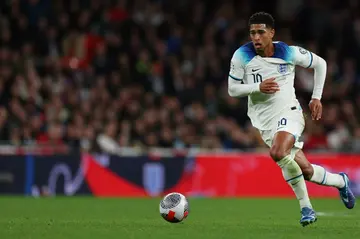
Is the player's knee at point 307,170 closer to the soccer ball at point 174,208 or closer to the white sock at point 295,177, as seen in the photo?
the white sock at point 295,177

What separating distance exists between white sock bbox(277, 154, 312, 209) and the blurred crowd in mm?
8528

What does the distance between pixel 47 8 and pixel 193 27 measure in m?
3.26

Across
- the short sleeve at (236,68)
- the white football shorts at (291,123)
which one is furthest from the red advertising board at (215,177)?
the short sleeve at (236,68)

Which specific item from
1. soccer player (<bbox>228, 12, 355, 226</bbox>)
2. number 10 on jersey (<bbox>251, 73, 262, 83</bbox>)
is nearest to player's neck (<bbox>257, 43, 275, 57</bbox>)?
soccer player (<bbox>228, 12, 355, 226</bbox>)

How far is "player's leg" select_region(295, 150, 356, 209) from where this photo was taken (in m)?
10.4

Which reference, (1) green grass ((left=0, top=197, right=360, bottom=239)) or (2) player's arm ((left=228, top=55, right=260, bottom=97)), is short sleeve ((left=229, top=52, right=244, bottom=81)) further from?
(1) green grass ((left=0, top=197, right=360, bottom=239))

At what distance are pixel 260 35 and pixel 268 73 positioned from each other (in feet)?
1.35

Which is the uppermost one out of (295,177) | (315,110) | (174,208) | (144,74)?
(315,110)

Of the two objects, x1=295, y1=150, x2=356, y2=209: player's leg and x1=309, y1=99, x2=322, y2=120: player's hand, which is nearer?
x1=309, y1=99, x2=322, y2=120: player's hand

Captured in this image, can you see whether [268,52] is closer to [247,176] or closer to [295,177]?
[295,177]

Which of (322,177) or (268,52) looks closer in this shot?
(268,52)

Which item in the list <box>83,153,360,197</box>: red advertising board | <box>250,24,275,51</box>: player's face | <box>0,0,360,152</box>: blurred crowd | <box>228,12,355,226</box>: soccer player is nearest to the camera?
<box>228,12,355,226</box>: soccer player

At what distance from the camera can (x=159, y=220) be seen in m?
11.0

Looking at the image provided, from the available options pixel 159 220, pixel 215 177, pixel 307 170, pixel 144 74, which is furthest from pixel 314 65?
pixel 144 74
